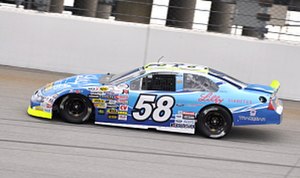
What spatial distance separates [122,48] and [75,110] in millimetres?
5219

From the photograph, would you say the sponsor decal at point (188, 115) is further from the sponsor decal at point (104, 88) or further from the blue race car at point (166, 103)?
the sponsor decal at point (104, 88)

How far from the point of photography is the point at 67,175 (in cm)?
732

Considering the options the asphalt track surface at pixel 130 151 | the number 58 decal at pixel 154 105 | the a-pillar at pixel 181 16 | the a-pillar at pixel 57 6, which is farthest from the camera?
the a-pillar at pixel 57 6

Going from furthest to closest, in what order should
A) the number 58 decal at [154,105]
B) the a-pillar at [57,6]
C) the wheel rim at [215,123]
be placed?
the a-pillar at [57,6] → the wheel rim at [215,123] → the number 58 decal at [154,105]

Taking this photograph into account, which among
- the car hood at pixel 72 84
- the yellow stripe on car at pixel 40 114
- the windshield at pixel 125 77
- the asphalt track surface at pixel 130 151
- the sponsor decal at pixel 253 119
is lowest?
the asphalt track surface at pixel 130 151

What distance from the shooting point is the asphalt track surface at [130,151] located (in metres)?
7.73

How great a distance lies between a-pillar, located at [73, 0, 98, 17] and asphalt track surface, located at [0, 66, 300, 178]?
506 cm

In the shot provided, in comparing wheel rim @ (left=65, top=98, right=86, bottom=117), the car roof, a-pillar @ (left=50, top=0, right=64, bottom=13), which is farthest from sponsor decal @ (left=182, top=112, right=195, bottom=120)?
a-pillar @ (left=50, top=0, right=64, bottom=13)

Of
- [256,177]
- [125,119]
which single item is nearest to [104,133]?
[125,119]

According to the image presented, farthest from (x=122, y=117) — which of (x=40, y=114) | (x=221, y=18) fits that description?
(x=221, y=18)

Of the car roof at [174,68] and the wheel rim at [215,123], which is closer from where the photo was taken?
the wheel rim at [215,123]

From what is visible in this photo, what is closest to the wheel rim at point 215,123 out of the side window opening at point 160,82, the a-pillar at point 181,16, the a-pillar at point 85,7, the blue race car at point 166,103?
the blue race car at point 166,103

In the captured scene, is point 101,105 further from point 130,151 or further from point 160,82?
point 130,151

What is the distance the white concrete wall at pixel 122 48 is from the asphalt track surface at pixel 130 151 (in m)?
3.68
